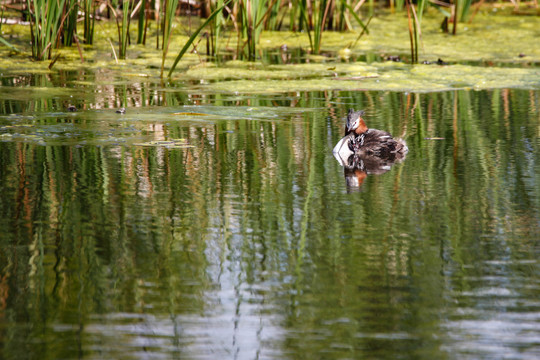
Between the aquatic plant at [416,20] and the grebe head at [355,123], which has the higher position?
the aquatic plant at [416,20]

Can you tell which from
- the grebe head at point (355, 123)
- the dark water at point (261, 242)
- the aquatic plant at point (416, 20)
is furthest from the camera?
the aquatic plant at point (416, 20)

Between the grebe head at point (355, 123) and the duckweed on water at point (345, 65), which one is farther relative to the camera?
the duckweed on water at point (345, 65)

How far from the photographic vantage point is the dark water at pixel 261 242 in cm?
229

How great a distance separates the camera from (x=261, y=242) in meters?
3.09

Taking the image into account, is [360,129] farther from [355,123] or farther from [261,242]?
[261,242]

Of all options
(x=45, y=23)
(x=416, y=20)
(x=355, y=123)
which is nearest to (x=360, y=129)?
(x=355, y=123)

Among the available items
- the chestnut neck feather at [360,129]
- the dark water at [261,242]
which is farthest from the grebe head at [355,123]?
the dark water at [261,242]

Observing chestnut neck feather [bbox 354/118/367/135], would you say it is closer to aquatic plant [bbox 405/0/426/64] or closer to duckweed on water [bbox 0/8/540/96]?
duckweed on water [bbox 0/8/540/96]

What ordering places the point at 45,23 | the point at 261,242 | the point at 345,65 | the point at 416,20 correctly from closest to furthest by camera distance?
the point at 261,242, the point at 45,23, the point at 416,20, the point at 345,65

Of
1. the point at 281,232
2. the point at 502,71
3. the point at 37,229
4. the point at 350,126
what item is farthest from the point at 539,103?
the point at 37,229

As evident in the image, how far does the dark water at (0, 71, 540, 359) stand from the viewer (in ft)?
7.50

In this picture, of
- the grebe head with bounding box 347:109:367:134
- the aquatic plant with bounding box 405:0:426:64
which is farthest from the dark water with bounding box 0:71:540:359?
the aquatic plant with bounding box 405:0:426:64

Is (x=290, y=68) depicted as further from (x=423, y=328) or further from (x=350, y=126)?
(x=423, y=328)

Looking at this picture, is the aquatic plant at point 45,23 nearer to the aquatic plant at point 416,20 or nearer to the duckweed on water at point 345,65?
the duckweed on water at point 345,65
